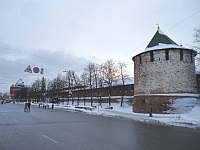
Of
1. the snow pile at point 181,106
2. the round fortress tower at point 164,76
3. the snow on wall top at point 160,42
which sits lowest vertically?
the snow pile at point 181,106

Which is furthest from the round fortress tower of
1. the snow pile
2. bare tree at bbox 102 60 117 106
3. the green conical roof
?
bare tree at bbox 102 60 117 106

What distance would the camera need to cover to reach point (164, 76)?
92.7ft

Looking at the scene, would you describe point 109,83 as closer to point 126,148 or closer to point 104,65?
point 104,65

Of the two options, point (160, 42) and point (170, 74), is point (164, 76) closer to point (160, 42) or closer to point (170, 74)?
point (170, 74)

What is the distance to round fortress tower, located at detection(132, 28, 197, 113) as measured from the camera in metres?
27.9

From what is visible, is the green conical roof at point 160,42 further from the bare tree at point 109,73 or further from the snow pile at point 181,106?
the bare tree at point 109,73

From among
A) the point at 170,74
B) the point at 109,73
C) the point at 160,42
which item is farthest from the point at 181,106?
the point at 109,73

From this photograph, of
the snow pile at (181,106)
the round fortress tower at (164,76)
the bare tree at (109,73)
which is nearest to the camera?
the snow pile at (181,106)

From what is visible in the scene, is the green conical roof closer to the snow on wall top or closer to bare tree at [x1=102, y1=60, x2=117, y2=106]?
the snow on wall top

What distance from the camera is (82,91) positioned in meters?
68.9

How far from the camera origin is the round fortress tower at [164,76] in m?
27.9

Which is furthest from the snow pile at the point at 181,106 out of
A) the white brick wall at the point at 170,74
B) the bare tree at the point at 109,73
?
the bare tree at the point at 109,73

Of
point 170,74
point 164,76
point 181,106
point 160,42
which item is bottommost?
point 181,106

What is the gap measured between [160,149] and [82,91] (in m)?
61.5
